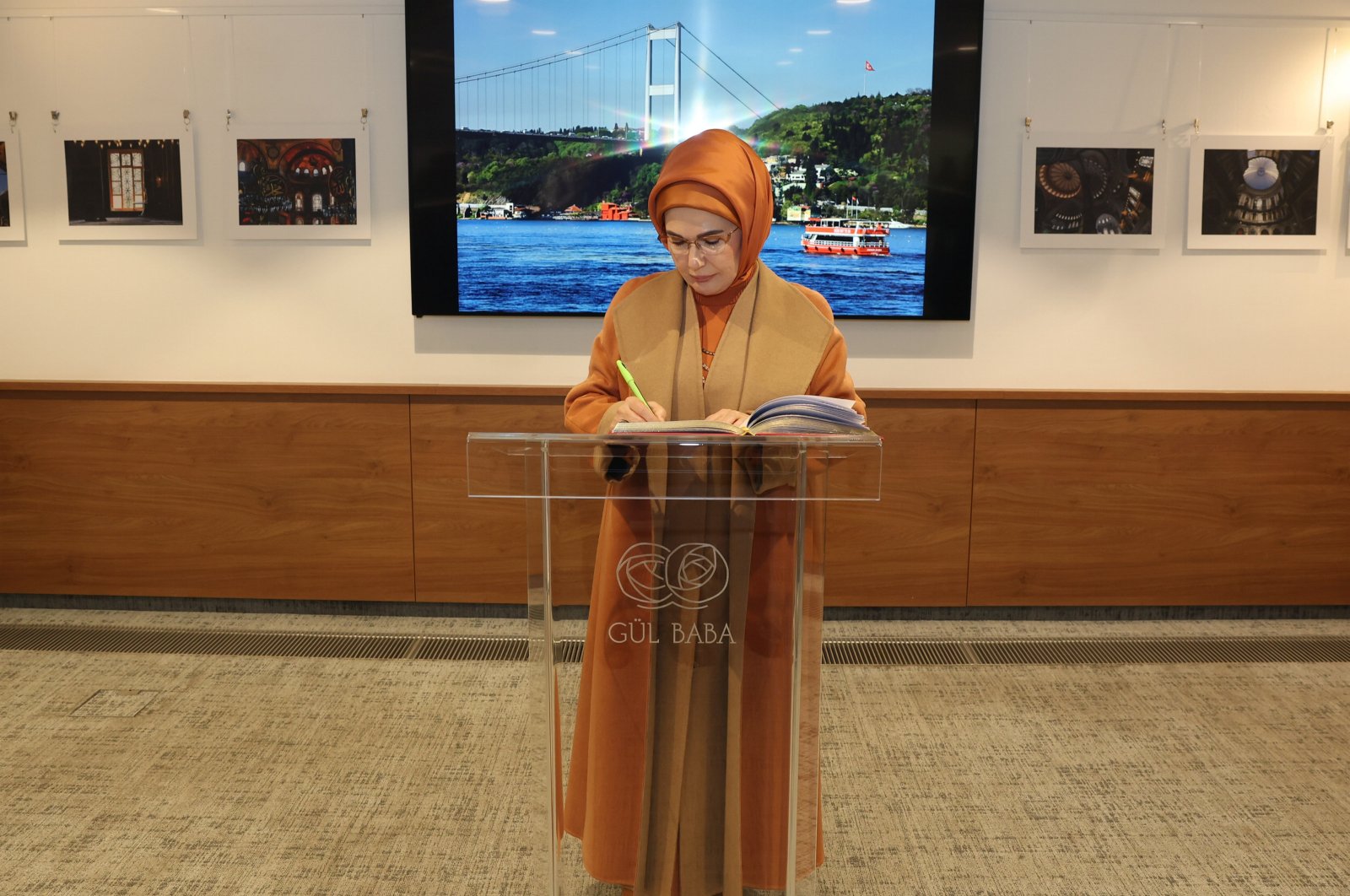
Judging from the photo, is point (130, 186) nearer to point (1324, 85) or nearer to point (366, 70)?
point (366, 70)

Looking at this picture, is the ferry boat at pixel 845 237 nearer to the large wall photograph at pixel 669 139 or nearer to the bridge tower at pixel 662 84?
the large wall photograph at pixel 669 139

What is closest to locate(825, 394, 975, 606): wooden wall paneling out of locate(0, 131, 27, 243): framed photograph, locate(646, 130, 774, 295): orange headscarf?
locate(646, 130, 774, 295): orange headscarf

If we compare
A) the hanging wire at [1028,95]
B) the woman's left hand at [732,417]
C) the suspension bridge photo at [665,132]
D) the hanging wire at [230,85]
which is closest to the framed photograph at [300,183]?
the hanging wire at [230,85]

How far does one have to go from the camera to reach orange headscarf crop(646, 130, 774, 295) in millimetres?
1885

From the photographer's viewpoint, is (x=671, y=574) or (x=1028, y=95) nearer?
(x=671, y=574)

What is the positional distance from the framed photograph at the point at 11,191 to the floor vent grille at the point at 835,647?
155 centimetres

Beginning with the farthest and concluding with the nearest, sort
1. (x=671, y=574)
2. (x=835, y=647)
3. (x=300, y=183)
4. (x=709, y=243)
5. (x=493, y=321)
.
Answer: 1. (x=493, y=321)
2. (x=300, y=183)
3. (x=835, y=647)
4. (x=709, y=243)
5. (x=671, y=574)

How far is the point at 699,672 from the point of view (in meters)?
1.67

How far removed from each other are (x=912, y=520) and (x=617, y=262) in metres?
1.53

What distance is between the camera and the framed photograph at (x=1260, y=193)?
3.93 meters

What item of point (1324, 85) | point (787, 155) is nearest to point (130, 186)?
point (787, 155)

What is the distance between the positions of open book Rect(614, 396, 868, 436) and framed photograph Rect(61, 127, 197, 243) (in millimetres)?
3161

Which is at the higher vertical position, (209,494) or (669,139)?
(669,139)

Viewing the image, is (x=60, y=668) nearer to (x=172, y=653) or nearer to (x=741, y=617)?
(x=172, y=653)
